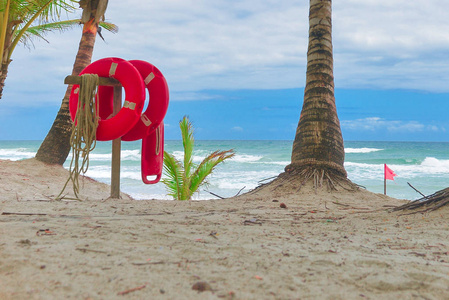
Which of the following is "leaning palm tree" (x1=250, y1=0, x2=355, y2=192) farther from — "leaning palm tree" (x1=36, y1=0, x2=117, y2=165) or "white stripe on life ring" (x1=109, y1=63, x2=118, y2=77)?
"leaning palm tree" (x1=36, y1=0, x2=117, y2=165)

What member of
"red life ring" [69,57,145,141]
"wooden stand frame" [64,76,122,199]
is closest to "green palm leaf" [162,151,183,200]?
"wooden stand frame" [64,76,122,199]

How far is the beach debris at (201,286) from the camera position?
1594 millimetres

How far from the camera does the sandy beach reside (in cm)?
163

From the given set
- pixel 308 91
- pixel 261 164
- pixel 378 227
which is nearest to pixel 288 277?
pixel 378 227

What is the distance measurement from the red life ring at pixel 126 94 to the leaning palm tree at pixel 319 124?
2.20m

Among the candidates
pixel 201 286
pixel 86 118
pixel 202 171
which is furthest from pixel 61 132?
pixel 201 286

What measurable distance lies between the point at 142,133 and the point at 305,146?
7.35 feet

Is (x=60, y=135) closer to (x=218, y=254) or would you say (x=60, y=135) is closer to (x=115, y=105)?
(x=115, y=105)

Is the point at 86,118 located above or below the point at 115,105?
below

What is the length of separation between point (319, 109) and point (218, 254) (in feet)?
12.7

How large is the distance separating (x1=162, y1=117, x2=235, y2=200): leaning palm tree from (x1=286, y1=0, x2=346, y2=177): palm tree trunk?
1531 mm

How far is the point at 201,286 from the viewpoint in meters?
1.61

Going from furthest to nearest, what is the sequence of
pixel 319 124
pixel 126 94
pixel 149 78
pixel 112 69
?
pixel 319 124
pixel 149 78
pixel 112 69
pixel 126 94

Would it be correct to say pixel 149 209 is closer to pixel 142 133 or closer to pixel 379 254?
pixel 142 133
